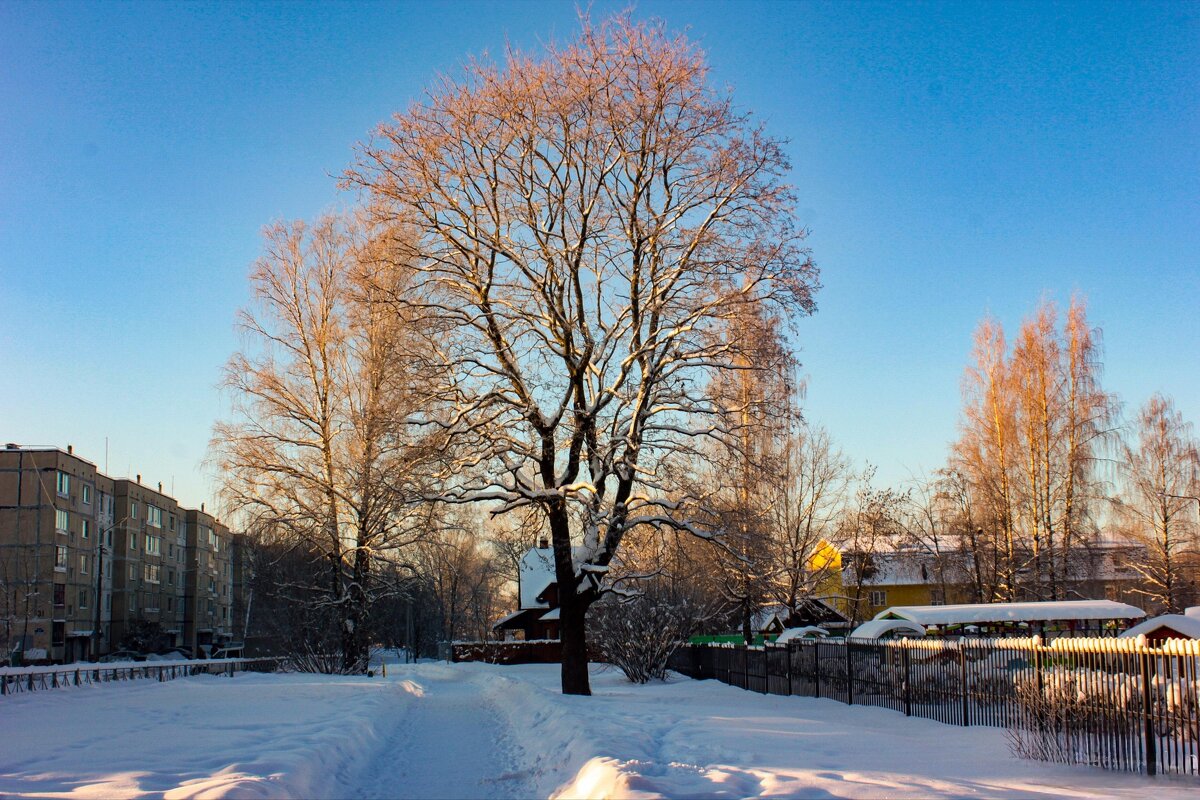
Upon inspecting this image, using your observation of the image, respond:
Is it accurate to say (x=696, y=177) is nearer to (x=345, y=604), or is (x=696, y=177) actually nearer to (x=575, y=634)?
(x=575, y=634)

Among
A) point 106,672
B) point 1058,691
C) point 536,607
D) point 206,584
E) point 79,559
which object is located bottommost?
point 106,672

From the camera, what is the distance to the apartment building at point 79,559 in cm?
5962

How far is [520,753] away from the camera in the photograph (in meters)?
14.9

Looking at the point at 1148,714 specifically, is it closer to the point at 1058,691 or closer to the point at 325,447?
the point at 1058,691

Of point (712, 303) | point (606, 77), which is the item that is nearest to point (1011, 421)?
point (712, 303)

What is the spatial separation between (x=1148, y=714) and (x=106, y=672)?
34425 mm

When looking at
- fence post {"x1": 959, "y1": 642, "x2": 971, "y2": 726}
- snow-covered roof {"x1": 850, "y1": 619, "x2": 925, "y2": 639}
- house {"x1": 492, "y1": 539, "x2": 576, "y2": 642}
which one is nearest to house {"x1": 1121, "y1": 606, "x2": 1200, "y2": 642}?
snow-covered roof {"x1": 850, "y1": 619, "x2": 925, "y2": 639}

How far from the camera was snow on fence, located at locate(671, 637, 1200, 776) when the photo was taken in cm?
1122

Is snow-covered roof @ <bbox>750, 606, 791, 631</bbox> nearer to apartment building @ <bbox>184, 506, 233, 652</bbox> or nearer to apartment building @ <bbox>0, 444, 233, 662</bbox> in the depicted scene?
apartment building @ <bbox>0, 444, 233, 662</bbox>

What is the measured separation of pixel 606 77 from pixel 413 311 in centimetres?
678

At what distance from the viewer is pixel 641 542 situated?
29.2 meters

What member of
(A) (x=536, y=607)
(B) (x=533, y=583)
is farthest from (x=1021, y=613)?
(B) (x=533, y=583)

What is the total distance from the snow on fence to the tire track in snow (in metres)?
6.79

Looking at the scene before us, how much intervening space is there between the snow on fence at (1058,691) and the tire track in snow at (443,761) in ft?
22.3
